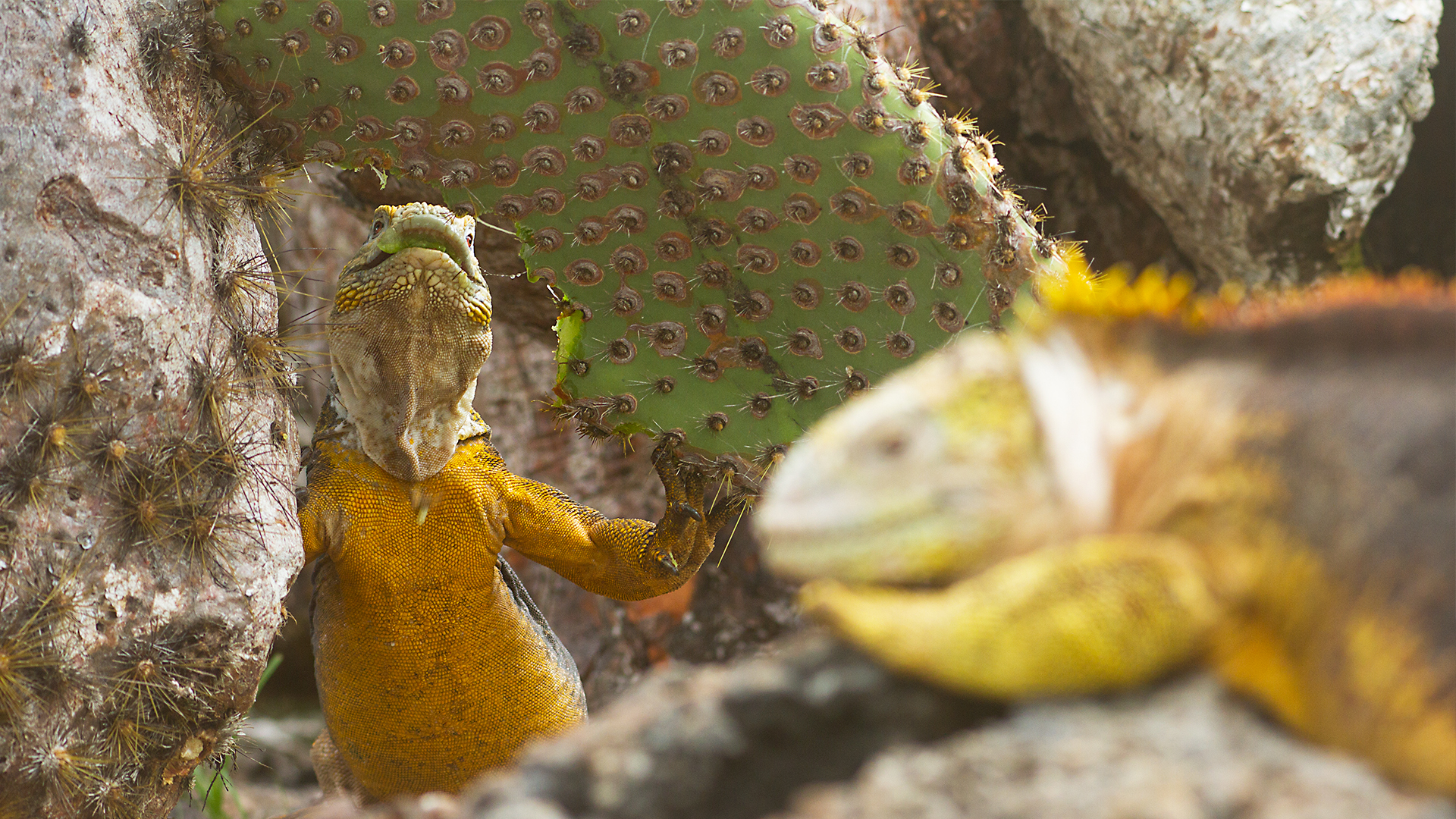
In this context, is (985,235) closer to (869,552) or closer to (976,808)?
(869,552)

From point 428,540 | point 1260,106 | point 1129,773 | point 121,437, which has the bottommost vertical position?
point 428,540

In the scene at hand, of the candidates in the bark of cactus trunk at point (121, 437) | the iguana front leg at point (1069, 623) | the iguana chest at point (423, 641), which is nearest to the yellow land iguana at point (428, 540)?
the iguana chest at point (423, 641)

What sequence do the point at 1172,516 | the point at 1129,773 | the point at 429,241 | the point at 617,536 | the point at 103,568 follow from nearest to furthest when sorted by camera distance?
the point at 1129,773 < the point at 1172,516 < the point at 103,568 < the point at 429,241 < the point at 617,536

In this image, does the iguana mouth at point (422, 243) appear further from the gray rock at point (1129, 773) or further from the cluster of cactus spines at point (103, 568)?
the gray rock at point (1129, 773)

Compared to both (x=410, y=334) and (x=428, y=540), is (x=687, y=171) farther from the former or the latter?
(x=428, y=540)

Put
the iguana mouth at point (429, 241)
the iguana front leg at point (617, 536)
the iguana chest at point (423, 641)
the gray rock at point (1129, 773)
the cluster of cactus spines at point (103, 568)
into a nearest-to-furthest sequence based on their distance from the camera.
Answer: the gray rock at point (1129, 773) → the cluster of cactus spines at point (103, 568) → the iguana mouth at point (429, 241) → the iguana chest at point (423, 641) → the iguana front leg at point (617, 536)

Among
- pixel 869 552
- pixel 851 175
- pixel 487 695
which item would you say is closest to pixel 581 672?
pixel 487 695

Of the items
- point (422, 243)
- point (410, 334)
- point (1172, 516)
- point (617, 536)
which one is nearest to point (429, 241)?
point (422, 243)

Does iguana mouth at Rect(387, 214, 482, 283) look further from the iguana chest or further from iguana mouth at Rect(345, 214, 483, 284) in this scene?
the iguana chest
